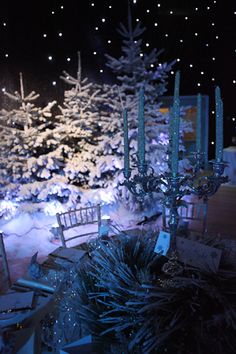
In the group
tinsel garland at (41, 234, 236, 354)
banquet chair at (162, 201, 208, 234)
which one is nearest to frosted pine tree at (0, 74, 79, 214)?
banquet chair at (162, 201, 208, 234)

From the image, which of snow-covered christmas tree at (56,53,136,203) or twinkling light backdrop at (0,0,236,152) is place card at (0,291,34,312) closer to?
snow-covered christmas tree at (56,53,136,203)

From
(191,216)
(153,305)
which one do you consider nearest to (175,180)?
(153,305)

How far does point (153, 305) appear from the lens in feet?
2.44

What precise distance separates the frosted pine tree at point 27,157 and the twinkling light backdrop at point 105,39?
0.47m

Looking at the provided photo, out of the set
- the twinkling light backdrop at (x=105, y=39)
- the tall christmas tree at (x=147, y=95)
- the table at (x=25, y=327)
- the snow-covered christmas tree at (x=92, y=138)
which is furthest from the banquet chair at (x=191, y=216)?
the twinkling light backdrop at (x=105, y=39)

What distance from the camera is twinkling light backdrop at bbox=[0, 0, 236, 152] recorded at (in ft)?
13.8

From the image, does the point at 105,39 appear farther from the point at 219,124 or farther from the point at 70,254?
the point at 219,124

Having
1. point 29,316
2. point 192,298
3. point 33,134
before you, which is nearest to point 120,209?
point 33,134

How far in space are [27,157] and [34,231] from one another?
3.11ft

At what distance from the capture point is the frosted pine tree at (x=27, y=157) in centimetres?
393

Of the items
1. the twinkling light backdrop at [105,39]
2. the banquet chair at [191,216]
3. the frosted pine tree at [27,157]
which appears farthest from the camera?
the twinkling light backdrop at [105,39]

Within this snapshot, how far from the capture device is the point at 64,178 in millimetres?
4051

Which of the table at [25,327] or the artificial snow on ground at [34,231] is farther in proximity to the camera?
the artificial snow on ground at [34,231]

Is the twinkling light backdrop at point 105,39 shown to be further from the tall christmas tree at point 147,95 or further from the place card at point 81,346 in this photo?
the place card at point 81,346
